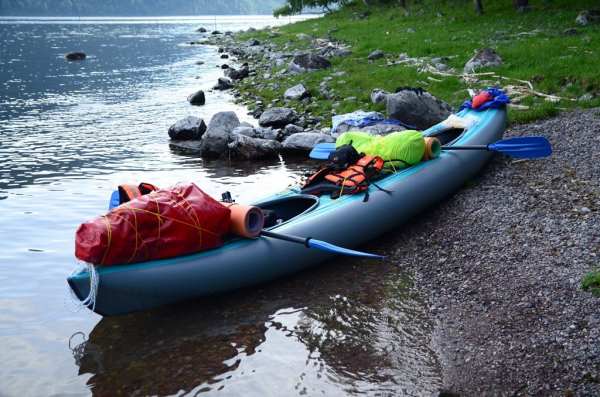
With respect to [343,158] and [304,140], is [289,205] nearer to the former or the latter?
[343,158]

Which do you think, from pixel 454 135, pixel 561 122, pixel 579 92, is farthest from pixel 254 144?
pixel 579 92

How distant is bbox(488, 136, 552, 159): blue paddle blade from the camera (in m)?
8.41

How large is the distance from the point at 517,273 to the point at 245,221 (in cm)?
300

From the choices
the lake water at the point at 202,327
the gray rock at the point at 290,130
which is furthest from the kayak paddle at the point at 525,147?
the gray rock at the point at 290,130

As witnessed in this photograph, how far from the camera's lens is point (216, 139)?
12.7 meters

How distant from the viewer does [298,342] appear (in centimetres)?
565

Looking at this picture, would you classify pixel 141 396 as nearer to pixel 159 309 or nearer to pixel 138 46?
pixel 159 309

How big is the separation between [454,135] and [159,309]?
646 centimetres

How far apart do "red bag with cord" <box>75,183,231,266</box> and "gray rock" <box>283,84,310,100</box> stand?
1018cm

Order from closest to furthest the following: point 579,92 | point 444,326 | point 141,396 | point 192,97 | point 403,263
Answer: point 141,396 < point 444,326 < point 403,263 < point 579,92 < point 192,97

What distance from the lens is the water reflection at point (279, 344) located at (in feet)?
16.4

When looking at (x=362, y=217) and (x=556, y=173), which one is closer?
(x=362, y=217)

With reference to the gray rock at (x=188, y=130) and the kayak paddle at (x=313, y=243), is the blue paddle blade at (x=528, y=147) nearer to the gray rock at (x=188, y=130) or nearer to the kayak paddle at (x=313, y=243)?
the kayak paddle at (x=313, y=243)

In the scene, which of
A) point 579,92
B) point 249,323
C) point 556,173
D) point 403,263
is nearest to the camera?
point 249,323
